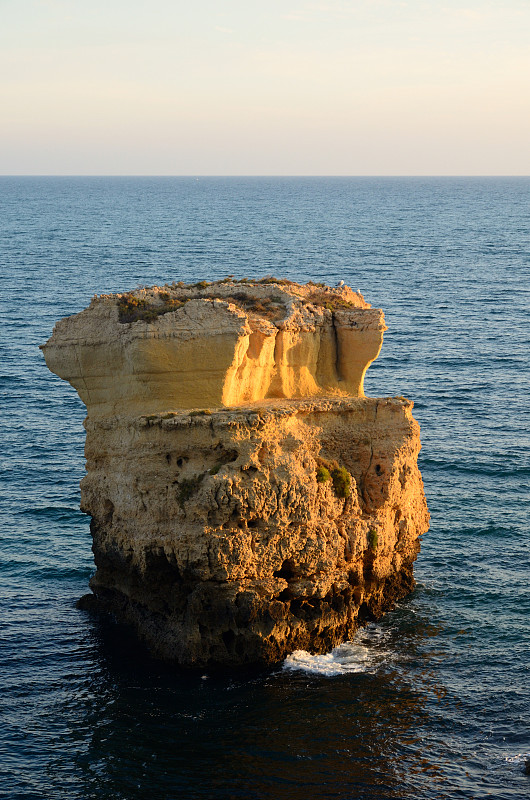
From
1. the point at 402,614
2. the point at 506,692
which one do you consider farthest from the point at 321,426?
the point at 506,692

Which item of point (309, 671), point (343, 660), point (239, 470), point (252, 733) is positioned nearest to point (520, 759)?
point (343, 660)

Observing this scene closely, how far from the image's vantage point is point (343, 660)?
3922 cm

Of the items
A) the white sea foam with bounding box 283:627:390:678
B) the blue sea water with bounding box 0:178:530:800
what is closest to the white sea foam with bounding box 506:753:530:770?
the blue sea water with bounding box 0:178:530:800

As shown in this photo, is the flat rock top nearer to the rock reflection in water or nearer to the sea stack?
the sea stack

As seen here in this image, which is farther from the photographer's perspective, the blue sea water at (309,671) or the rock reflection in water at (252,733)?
the blue sea water at (309,671)

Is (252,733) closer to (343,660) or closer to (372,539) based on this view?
(343,660)

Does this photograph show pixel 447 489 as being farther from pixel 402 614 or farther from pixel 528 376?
pixel 528 376

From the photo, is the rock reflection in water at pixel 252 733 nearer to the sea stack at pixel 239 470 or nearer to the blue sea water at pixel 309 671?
the blue sea water at pixel 309 671

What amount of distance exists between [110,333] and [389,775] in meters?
20.6

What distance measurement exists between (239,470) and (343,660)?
30.0ft

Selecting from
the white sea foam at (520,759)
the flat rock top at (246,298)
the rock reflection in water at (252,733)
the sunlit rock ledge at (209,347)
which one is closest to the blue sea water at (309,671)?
the rock reflection in water at (252,733)

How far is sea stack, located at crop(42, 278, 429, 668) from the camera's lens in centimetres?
3778

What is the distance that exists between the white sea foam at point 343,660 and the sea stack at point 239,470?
458 millimetres

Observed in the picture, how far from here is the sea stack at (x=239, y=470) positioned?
124ft
